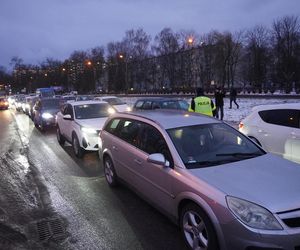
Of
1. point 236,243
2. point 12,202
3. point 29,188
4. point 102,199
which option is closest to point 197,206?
point 236,243

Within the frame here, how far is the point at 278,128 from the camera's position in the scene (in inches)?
336

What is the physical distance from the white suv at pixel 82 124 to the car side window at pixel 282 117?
14.7 ft

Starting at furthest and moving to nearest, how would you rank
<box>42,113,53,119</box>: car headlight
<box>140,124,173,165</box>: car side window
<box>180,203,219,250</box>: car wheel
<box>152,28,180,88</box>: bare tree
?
1. <box>152,28,180,88</box>: bare tree
2. <box>42,113,53,119</box>: car headlight
3. <box>140,124,173,165</box>: car side window
4. <box>180,203,219,250</box>: car wheel

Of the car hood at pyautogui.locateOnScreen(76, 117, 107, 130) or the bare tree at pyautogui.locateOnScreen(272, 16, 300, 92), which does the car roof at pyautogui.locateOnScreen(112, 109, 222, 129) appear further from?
the bare tree at pyautogui.locateOnScreen(272, 16, 300, 92)

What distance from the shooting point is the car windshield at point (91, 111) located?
1228 centimetres

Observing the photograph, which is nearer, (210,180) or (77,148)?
(210,180)

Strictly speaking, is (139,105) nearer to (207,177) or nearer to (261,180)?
Answer: (207,177)

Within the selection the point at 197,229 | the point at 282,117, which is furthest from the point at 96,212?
the point at 282,117

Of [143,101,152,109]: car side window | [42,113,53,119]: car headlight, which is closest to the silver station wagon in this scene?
[143,101,152,109]: car side window

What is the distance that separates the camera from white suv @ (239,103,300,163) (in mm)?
8023

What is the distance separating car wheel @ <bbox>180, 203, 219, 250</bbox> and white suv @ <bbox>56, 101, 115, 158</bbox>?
21.2 ft

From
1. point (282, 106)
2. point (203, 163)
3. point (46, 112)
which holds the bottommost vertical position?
point (46, 112)

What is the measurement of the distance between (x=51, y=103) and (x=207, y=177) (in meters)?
17.2

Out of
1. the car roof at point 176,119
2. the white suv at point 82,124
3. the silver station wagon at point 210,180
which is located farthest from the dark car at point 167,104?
the car roof at point 176,119
